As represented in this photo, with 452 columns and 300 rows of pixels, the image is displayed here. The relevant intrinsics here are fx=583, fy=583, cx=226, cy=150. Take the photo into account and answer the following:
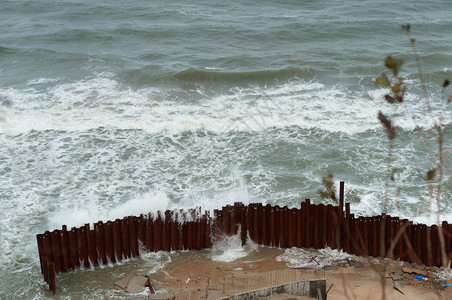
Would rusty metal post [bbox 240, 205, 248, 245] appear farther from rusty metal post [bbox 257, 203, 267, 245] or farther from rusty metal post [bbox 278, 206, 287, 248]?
rusty metal post [bbox 278, 206, 287, 248]

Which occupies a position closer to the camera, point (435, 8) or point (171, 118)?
point (171, 118)

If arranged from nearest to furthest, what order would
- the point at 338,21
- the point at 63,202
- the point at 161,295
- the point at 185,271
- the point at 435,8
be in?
1. the point at 161,295
2. the point at 185,271
3. the point at 63,202
4. the point at 338,21
5. the point at 435,8

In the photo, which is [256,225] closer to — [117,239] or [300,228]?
[300,228]

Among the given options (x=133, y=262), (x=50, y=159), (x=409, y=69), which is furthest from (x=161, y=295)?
(x=409, y=69)

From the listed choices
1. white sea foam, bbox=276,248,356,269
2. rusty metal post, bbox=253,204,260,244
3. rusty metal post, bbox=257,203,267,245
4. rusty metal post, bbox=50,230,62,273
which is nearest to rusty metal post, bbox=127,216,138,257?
rusty metal post, bbox=50,230,62,273

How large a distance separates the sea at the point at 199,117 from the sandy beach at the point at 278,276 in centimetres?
65

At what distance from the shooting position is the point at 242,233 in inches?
563

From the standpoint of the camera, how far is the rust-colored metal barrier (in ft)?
43.4

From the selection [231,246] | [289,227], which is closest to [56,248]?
[231,246]

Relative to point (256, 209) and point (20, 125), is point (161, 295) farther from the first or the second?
point (20, 125)

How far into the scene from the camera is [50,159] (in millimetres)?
19688

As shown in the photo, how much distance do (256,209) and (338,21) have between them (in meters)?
26.7

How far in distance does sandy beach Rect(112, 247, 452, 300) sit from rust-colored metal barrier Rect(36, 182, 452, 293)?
0.35 metres

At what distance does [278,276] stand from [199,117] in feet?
39.3
